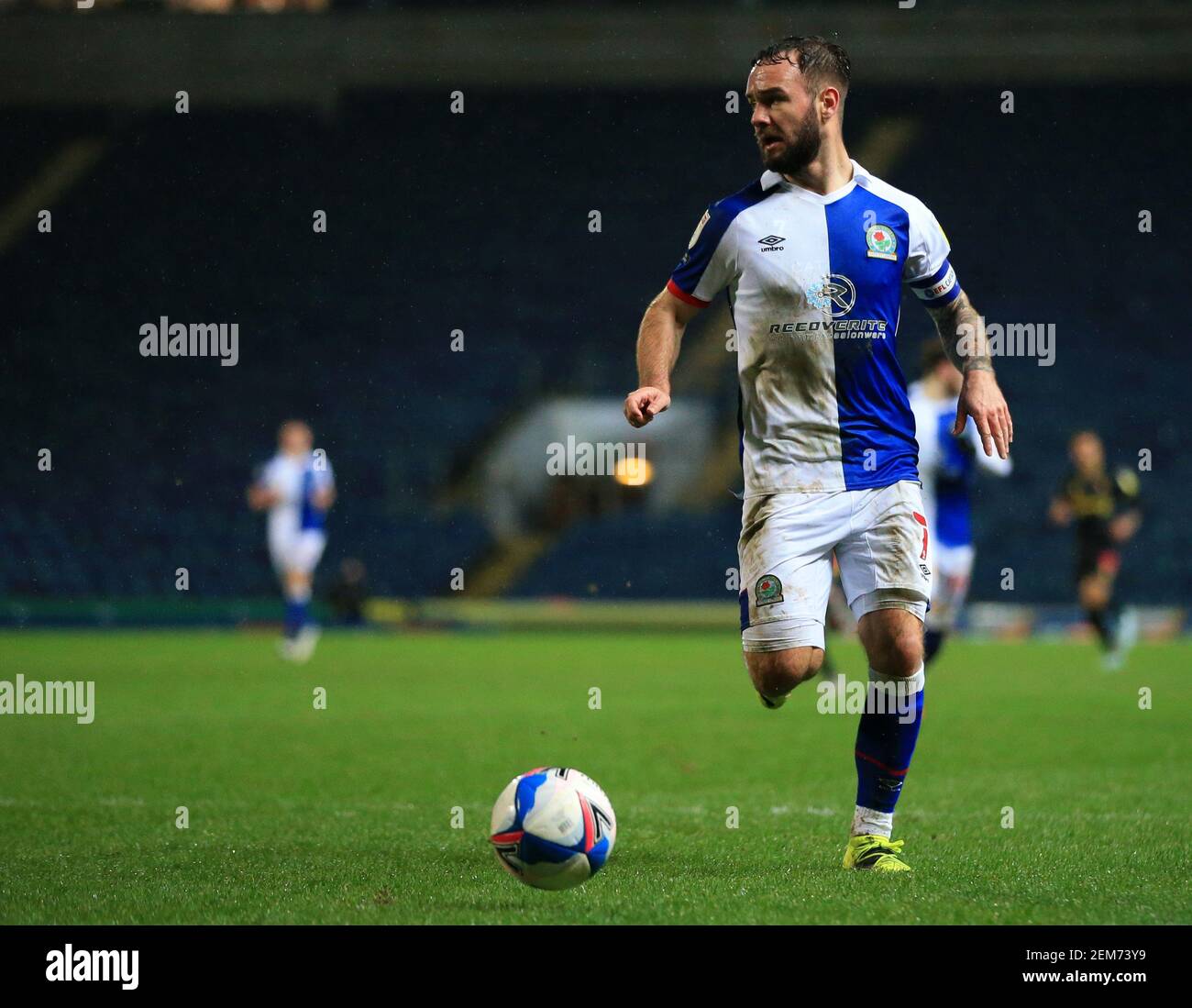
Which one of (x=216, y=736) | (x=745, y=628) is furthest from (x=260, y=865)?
(x=216, y=736)

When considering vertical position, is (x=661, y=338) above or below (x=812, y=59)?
below

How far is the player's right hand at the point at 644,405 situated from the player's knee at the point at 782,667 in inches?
32.5

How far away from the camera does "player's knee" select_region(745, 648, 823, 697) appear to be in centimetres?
505

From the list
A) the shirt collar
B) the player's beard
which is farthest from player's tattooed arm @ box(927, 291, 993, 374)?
the player's beard

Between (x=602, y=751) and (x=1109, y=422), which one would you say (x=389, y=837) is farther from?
(x=1109, y=422)

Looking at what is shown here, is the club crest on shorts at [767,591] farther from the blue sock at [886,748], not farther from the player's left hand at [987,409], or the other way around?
the player's left hand at [987,409]

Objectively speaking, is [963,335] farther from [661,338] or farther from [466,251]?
[466,251]

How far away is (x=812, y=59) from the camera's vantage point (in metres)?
5.15

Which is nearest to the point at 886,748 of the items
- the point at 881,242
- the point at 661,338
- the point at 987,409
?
the point at 987,409

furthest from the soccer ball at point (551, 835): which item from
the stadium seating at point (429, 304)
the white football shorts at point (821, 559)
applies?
the stadium seating at point (429, 304)

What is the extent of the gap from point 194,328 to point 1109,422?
46.3 ft

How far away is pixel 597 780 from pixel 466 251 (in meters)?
17.8

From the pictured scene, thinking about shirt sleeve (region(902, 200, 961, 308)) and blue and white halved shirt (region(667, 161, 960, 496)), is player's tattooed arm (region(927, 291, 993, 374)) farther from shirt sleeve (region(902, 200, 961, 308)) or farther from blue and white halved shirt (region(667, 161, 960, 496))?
blue and white halved shirt (region(667, 161, 960, 496))

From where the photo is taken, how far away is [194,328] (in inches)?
1032
